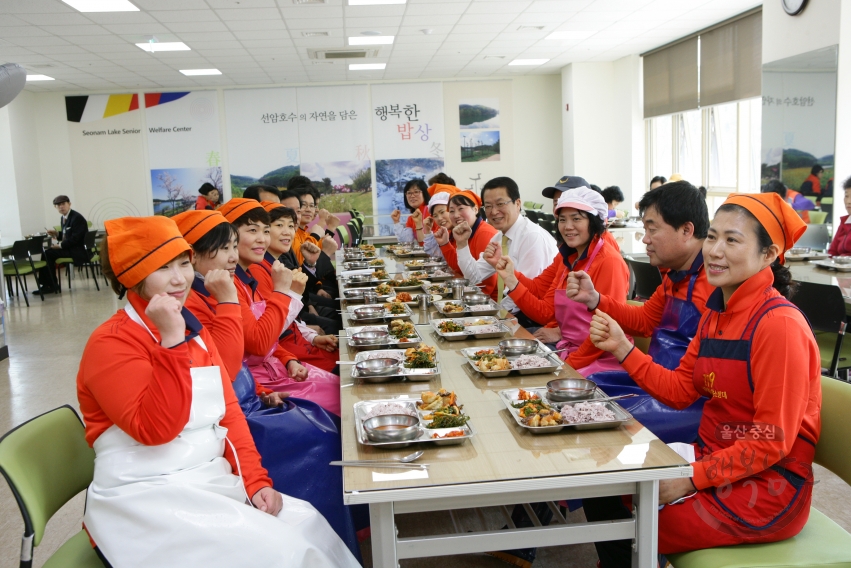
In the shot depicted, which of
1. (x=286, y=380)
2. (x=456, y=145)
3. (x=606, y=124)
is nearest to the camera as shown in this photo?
(x=286, y=380)

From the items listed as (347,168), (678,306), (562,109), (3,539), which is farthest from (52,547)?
(562,109)

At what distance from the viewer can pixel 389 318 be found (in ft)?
10.4

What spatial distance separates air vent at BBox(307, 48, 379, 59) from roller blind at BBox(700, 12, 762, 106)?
4751 millimetres

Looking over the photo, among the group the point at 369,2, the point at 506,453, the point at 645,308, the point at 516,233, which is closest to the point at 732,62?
the point at 369,2

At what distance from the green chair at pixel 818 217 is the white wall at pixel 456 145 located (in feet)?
23.9

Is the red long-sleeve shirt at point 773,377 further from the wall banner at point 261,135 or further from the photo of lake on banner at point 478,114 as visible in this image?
the photo of lake on banner at point 478,114

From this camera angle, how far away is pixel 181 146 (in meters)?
13.1

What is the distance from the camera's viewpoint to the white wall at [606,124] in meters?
11.7

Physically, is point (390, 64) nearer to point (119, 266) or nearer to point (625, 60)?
point (625, 60)

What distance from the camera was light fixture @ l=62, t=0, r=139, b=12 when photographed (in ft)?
22.5

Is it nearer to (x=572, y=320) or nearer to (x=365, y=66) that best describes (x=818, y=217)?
(x=572, y=320)

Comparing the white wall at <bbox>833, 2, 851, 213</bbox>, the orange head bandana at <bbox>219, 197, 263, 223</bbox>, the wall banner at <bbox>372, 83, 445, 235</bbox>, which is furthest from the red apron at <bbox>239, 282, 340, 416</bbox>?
the wall banner at <bbox>372, 83, 445, 235</bbox>

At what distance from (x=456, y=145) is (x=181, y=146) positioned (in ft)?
17.6

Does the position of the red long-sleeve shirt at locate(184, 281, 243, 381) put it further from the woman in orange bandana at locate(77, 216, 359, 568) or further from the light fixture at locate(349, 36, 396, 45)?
the light fixture at locate(349, 36, 396, 45)
